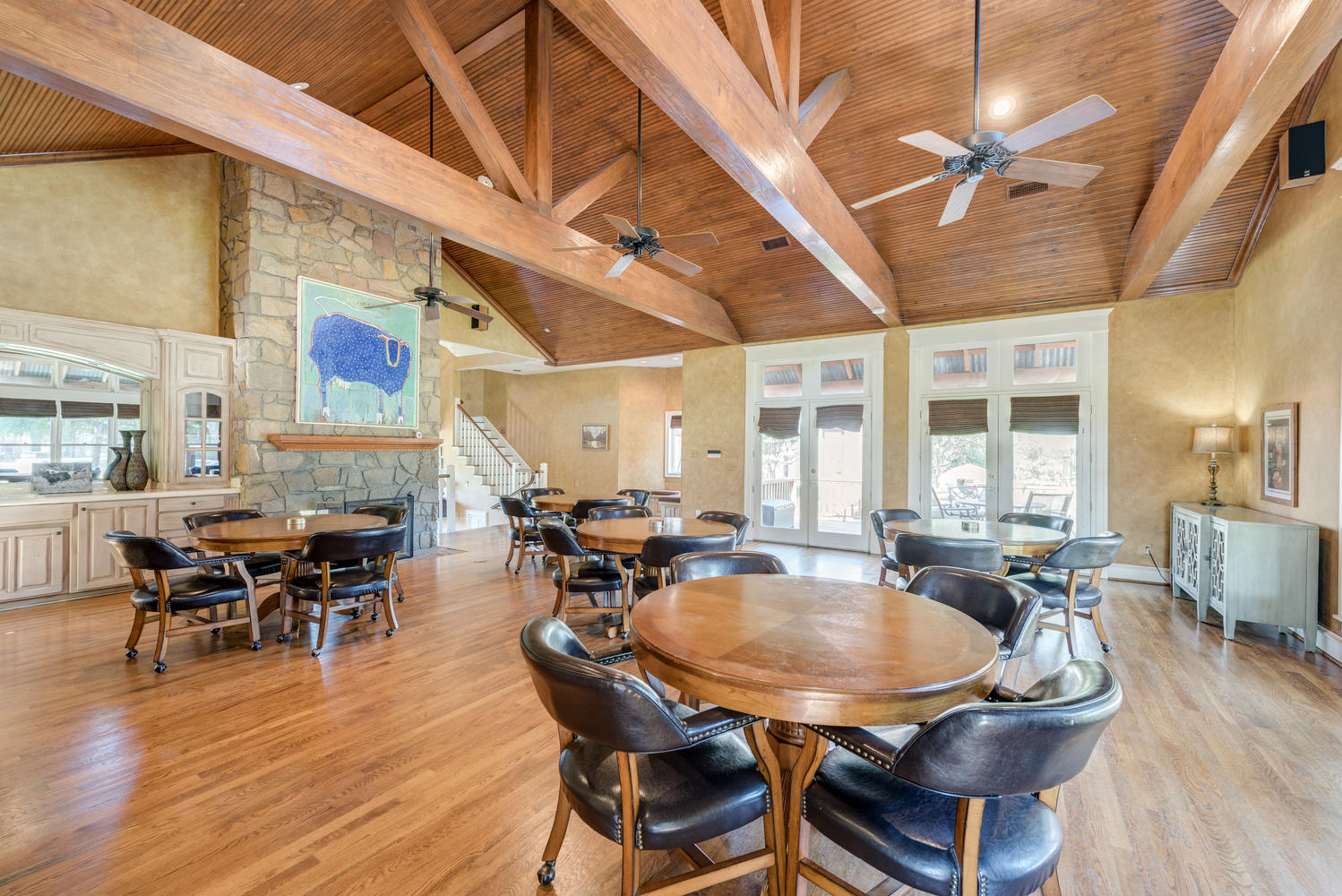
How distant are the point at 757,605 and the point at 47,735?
3445mm

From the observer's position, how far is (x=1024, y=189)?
208 inches

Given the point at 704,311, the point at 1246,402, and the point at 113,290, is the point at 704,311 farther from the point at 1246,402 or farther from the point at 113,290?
the point at 113,290

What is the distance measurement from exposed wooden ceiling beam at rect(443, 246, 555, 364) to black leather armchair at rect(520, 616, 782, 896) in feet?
28.0

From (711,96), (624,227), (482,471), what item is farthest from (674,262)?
(482,471)

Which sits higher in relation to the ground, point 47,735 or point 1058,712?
point 1058,712

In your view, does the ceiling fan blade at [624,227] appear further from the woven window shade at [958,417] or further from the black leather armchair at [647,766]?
the woven window shade at [958,417]

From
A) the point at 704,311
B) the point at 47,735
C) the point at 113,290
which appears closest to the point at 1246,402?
the point at 704,311

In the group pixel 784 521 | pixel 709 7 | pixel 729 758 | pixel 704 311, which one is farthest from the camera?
pixel 784 521

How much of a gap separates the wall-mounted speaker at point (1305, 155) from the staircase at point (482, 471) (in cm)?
1035

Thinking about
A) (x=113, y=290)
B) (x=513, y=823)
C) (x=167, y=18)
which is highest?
(x=167, y=18)

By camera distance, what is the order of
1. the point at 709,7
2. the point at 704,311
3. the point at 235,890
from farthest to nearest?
the point at 704,311 → the point at 709,7 → the point at 235,890

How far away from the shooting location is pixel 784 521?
845cm

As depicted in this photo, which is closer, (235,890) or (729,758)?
(729,758)

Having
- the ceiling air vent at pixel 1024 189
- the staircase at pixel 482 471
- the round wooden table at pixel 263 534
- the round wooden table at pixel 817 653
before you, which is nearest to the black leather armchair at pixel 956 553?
the round wooden table at pixel 817 653
